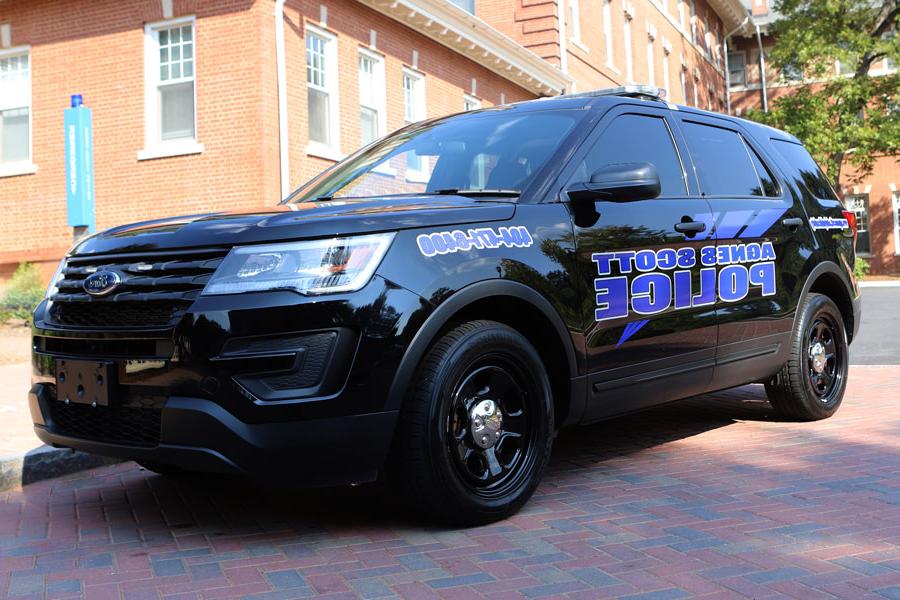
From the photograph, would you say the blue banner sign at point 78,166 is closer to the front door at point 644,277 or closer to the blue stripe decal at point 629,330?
the front door at point 644,277

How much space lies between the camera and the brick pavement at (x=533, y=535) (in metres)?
3.27

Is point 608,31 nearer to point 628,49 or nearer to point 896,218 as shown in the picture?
point 628,49

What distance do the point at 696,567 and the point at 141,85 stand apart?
12.8 meters

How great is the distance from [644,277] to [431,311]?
1397mm

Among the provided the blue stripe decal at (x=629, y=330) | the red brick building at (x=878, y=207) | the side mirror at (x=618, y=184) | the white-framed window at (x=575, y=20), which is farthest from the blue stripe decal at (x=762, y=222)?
the red brick building at (x=878, y=207)

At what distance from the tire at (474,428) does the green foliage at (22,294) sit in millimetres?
10804

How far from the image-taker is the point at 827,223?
6.33 m

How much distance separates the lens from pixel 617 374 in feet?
14.9

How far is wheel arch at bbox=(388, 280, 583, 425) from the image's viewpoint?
364cm

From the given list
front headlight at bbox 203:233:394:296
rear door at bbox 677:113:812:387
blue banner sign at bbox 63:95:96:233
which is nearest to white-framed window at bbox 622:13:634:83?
blue banner sign at bbox 63:95:96:233

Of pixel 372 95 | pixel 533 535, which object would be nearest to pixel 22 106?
pixel 372 95

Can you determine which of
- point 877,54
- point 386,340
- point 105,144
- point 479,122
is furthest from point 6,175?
point 877,54

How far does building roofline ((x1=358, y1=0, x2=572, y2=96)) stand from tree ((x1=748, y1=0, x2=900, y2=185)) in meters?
11.9

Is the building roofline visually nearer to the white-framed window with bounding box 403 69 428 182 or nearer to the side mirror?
the white-framed window with bounding box 403 69 428 182
